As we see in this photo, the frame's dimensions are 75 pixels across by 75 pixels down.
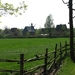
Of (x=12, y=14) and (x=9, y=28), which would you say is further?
(x=9, y=28)

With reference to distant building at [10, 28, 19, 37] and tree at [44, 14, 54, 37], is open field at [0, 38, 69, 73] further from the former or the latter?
distant building at [10, 28, 19, 37]

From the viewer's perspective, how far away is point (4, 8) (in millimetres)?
11438

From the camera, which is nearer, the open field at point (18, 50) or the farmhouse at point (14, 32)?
the open field at point (18, 50)

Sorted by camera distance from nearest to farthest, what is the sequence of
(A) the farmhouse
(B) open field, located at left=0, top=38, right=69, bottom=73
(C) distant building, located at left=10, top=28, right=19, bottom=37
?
(B) open field, located at left=0, top=38, right=69, bottom=73, (C) distant building, located at left=10, top=28, right=19, bottom=37, (A) the farmhouse

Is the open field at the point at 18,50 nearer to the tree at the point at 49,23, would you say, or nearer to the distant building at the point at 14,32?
the tree at the point at 49,23

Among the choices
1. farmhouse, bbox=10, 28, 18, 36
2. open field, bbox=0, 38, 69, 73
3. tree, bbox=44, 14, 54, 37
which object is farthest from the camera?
farmhouse, bbox=10, 28, 18, 36

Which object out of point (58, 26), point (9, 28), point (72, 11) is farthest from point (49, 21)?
point (72, 11)

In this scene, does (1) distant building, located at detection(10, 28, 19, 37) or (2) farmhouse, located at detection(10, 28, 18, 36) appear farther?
(2) farmhouse, located at detection(10, 28, 18, 36)

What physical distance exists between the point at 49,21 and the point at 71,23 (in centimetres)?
10133

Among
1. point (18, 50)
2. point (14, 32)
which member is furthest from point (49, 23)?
point (18, 50)

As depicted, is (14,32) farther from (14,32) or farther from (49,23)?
(49,23)

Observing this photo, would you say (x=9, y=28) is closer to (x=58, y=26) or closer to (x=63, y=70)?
(x=58, y=26)

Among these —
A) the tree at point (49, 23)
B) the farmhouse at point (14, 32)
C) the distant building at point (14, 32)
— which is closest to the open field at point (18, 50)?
the tree at point (49, 23)

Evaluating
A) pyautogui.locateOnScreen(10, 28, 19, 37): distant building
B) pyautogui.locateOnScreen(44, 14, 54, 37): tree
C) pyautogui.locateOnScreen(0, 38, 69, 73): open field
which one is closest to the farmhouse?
pyautogui.locateOnScreen(10, 28, 19, 37): distant building
